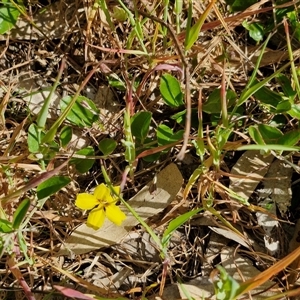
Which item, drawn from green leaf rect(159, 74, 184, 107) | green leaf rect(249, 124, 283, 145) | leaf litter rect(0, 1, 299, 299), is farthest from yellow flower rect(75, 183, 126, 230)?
green leaf rect(249, 124, 283, 145)

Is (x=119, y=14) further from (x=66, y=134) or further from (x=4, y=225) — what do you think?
(x=4, y=225)

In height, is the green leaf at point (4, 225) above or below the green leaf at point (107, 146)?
below

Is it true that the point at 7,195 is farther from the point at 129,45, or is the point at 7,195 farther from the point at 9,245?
the point at 129,45

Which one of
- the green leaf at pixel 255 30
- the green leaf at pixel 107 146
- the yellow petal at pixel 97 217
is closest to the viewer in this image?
the yellow petal at pixel 97 217

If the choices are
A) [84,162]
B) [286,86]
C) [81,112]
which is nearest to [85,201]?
[84,162]

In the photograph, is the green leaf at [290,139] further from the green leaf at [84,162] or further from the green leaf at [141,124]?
the green leaf at [84,162]

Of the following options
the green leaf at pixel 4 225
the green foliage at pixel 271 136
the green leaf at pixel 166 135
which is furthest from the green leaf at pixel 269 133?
the green leaf at pixel 4 225
